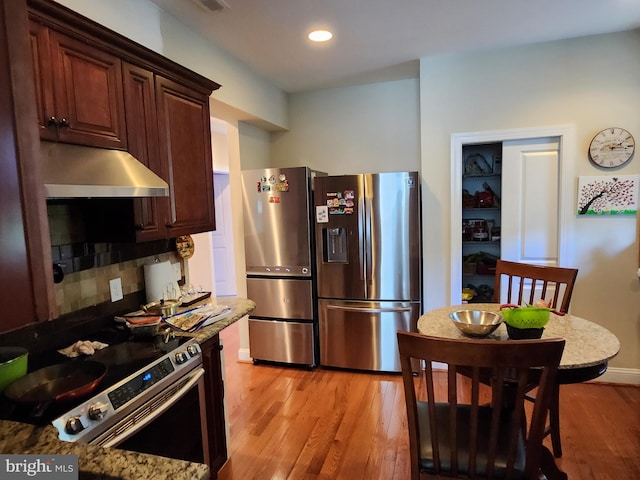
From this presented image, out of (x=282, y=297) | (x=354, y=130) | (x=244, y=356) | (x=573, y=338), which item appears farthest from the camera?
(x=354, y=130)

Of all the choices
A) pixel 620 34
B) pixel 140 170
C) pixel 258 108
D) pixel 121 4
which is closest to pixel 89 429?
pixel 140 170

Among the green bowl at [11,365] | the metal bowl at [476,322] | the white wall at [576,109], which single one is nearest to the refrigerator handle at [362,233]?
the white wall at [576,109]

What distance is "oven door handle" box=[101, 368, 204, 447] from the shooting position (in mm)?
1359

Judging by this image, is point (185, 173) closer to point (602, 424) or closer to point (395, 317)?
point (395, 317)

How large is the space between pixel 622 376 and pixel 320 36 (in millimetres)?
3451

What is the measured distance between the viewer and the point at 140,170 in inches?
69.4

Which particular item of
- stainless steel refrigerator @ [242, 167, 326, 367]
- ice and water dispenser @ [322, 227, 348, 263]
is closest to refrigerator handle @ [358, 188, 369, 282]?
Result: ice and water dispenser @ [322, 227, 348, 263]

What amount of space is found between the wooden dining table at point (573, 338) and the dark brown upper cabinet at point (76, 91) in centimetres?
173

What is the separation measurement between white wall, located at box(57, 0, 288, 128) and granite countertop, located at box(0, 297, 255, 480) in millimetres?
1735

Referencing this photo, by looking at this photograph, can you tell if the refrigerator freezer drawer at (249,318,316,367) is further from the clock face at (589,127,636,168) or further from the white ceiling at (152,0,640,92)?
the clock face at (589,127,636,168)

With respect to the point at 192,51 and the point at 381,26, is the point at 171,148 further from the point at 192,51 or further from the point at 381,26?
the point at 381,26

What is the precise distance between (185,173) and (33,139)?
143cm

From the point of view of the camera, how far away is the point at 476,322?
1.94 metres

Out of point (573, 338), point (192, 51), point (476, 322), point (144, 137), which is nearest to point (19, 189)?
point (144, 137)
